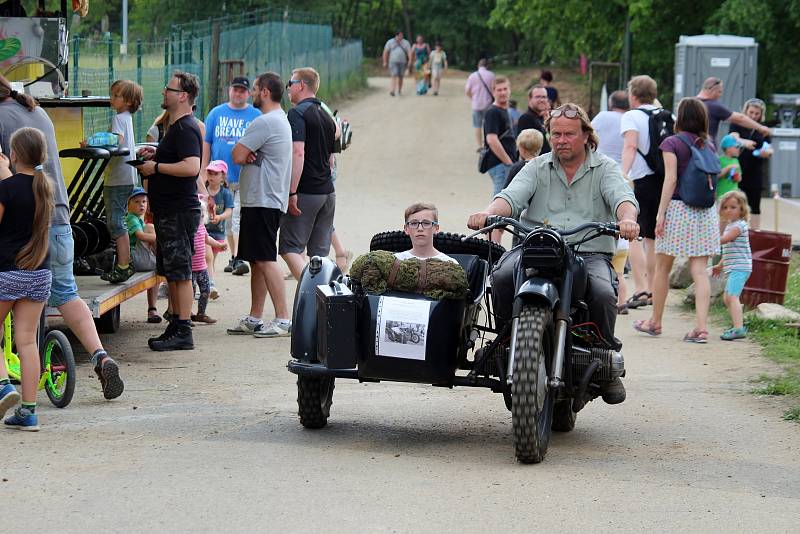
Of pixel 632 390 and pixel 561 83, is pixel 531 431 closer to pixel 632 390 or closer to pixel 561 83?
pixel 632 390

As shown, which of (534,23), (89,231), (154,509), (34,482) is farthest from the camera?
(534,23)

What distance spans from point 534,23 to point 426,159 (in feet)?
17.6

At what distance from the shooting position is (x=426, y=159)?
88.5ft

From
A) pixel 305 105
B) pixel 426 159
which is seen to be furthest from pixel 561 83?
pixel 305 105

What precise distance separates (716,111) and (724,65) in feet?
28.2

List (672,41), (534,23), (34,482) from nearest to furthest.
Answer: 1. (34,482)
2. (672,41)
3. (534,23)

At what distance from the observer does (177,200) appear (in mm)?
9469

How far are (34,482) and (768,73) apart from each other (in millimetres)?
22634

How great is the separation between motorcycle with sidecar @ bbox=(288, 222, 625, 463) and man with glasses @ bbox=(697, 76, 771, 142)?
24.5 feet

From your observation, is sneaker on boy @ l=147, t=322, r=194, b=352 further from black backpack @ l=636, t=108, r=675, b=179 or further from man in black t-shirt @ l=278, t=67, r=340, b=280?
black backpack @ l=636, t=108, r=675, b=179

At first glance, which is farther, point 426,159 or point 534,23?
point 534,23

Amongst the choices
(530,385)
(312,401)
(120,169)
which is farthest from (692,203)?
(530,385)

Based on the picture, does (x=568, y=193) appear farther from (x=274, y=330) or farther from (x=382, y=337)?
(x=274, y=330)

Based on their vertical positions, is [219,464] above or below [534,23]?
below
